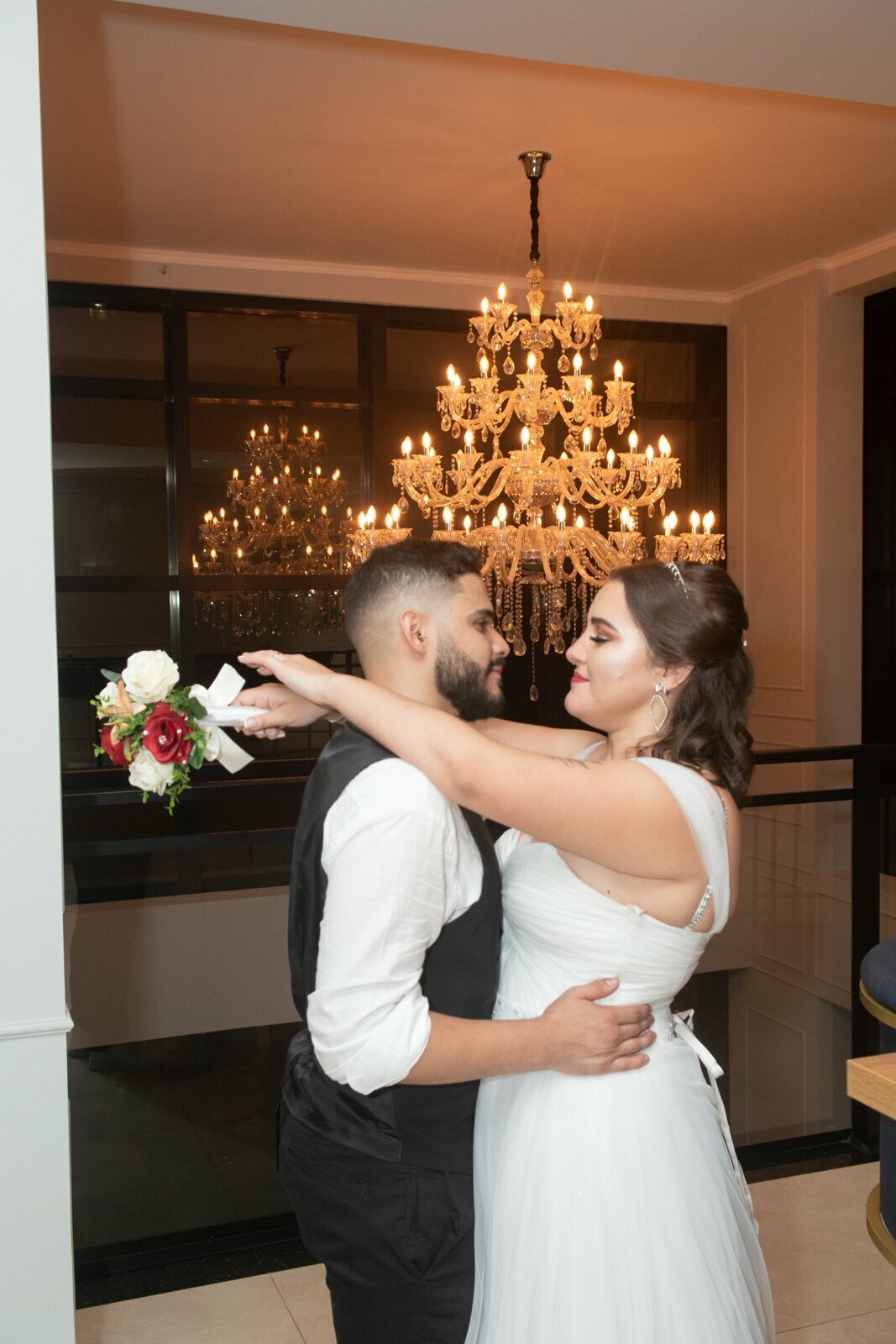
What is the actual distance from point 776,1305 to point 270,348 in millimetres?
5020

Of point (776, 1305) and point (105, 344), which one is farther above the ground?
point (105, 344)

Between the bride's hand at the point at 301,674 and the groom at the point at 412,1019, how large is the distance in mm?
69

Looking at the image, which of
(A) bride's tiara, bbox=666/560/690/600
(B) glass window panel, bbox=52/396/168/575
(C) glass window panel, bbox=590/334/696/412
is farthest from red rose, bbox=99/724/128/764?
(C) glass window panel, bbox=590/334/696/412

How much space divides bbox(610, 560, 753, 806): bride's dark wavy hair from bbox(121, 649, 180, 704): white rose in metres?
0.67

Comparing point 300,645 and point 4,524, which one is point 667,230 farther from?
point 4,524

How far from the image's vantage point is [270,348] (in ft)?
20.7

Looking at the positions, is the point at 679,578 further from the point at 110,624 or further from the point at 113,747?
the point at 110,624

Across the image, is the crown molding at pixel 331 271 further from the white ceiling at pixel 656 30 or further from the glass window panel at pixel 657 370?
the white ceiling at pixel 656 30

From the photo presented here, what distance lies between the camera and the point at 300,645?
6453 mm

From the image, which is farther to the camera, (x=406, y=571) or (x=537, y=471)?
(x=537, y=471)

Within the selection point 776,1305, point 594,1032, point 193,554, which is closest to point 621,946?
point 594,1032

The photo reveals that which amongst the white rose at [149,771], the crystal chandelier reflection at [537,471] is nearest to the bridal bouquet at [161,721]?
the white rose at [149,771]

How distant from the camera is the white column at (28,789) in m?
1.93

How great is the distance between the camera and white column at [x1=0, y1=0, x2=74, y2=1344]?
1927 millimetres
